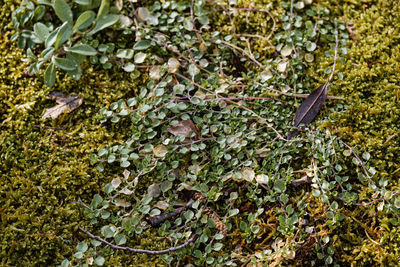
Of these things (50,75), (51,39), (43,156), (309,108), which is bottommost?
(43,156)

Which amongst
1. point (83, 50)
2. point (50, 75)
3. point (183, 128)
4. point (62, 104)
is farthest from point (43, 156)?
point (183, 128)

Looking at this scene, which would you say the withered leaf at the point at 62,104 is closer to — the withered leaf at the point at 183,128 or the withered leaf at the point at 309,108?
the withered leaf at the point at 183,128

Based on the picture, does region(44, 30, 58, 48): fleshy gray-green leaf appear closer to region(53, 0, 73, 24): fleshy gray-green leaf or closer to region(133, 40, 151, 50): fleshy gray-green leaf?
region(53, 0, 73, 24): fleshy gray-green leaf

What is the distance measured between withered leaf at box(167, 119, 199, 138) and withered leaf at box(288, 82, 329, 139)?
1.87ft

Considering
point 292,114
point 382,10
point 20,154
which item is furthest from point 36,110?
point 382,10

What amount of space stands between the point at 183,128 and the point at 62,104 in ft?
2.52

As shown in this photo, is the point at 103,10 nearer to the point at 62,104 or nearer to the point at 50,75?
the point at 50,75

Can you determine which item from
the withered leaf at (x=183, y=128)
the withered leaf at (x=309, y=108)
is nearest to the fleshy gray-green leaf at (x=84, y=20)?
the withered leaf at (x=183, y=128)

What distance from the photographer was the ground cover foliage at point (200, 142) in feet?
6.88

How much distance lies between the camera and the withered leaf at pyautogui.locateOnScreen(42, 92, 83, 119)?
7.95ft

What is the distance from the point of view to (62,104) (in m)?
2.46

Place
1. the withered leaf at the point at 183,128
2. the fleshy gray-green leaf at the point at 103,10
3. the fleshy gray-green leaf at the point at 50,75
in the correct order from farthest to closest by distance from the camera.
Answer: the fleshy gray-green leaf at the point at 103,10, the fleshy gray-green leaf at the point at 50,75, the withered leaf at the point at 183,128

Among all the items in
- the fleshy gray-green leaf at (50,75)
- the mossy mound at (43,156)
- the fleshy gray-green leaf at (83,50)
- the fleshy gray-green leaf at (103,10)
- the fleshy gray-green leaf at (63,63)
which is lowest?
the mossy mound at (43,156)

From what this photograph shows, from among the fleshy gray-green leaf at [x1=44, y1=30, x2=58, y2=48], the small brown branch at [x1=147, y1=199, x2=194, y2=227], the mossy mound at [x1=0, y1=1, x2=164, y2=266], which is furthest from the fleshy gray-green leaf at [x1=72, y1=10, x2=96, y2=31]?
the small brown branch at [x1=147, y1=199, x2=194, y2=227]
